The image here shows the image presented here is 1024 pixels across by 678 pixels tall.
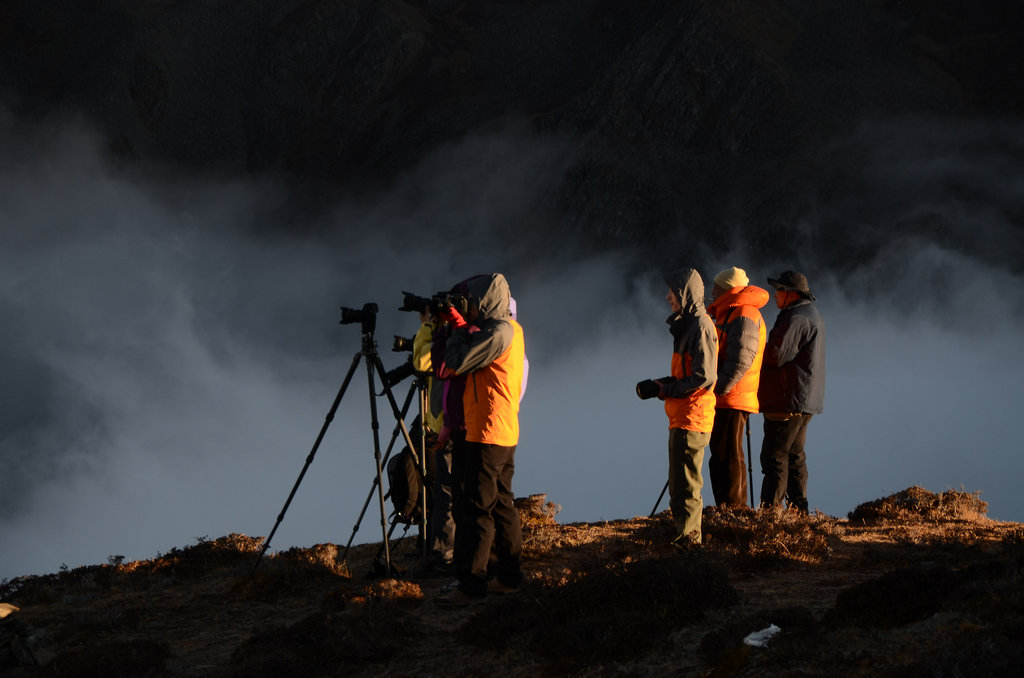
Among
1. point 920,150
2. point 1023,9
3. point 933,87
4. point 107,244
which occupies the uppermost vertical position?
point 107,244

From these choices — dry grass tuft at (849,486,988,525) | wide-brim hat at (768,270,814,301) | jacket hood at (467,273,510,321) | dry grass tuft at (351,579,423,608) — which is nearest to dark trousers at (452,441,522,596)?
dry grass tuft at (351,579,423,608)

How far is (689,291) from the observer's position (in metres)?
7.66

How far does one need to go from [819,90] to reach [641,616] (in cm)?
6757

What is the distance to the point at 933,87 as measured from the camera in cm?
6775

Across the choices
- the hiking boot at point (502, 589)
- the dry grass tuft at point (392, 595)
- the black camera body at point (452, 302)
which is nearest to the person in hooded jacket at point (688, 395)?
the hiking boot at point (502, 589)

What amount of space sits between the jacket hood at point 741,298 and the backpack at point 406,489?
299 cm

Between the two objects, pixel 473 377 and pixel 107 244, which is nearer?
pixel 473 377

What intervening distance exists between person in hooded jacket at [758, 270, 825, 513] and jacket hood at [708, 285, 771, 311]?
355 mm

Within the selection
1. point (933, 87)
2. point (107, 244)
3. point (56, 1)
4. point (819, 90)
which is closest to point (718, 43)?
point (819, 90)

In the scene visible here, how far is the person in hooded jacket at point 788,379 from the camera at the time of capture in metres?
9.10

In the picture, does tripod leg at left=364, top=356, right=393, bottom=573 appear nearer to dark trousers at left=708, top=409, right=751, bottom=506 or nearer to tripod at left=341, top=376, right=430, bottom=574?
tripod at left=341, top=376, right=430, bottom=574

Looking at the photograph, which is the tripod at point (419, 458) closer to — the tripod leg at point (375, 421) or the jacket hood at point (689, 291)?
the tripod leg at point (375, 421)

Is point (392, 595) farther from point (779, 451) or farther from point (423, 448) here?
point (779, 451)

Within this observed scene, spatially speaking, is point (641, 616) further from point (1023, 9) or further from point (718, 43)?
point (1023, 9)
